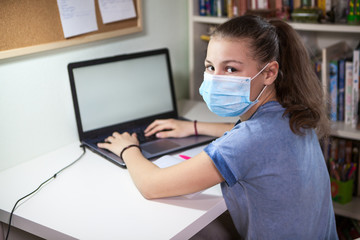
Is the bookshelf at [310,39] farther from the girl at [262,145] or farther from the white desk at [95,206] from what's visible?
the white desk at [95,206]

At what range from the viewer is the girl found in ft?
3.45

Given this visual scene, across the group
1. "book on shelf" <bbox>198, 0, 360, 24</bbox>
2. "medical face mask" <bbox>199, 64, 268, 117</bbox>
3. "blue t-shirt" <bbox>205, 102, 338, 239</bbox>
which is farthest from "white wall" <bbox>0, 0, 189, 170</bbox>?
"blue t-shirt" <bbox>205, 102, 338, 239</bbox>

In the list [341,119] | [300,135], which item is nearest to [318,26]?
[341,119]

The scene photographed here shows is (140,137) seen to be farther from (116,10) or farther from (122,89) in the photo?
(116,10)

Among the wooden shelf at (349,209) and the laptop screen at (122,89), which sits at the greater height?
the laptop screen at (122,89)

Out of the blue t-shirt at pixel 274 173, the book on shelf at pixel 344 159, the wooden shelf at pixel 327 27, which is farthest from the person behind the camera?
the book on shelf at pixel 344 159

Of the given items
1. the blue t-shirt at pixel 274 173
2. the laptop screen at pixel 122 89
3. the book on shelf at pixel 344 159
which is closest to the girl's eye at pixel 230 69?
the blue t-shirt at pixel 274 173

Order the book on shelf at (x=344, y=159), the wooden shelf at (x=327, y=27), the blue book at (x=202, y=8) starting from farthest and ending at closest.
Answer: the blue book at (x=202, y=8) < the book on shelf at (x=344, y=159) < the wooden shelf at (x=327, y=27)

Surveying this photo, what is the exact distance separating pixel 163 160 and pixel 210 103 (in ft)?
0.84

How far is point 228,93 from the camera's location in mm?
1177

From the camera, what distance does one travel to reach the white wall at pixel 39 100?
1403 mm

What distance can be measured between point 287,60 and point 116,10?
0.78 meters

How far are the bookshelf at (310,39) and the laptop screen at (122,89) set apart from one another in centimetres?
31

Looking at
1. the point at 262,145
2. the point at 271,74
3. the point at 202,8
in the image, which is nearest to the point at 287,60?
the point at 271,74
